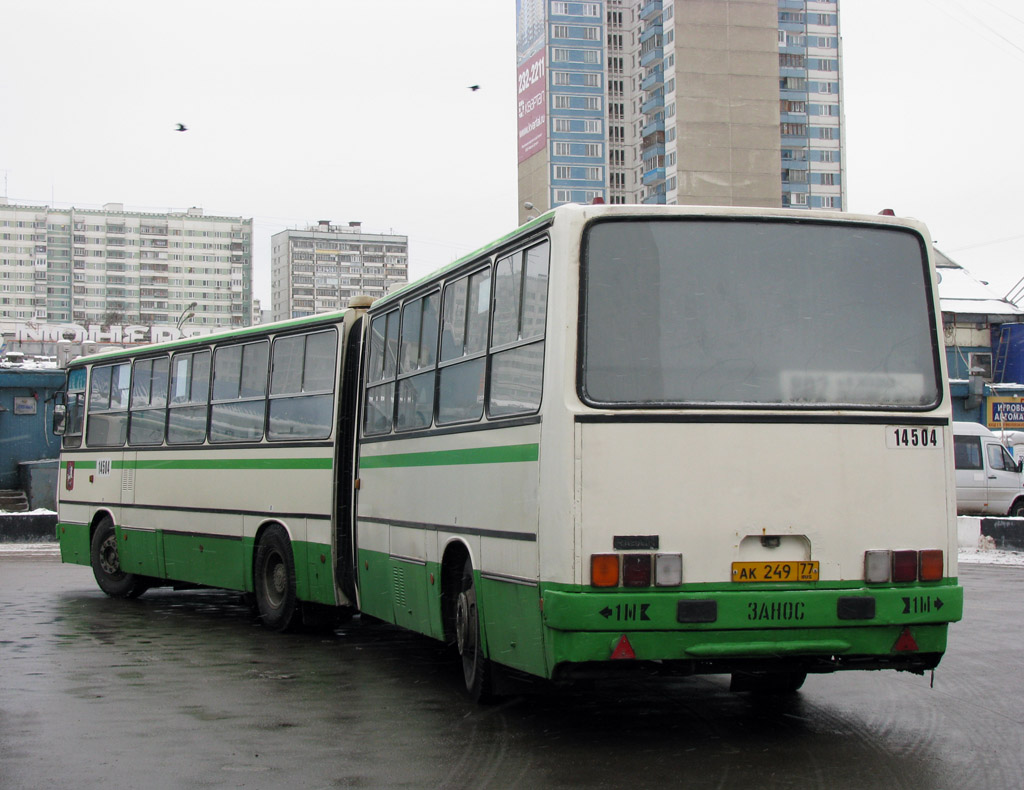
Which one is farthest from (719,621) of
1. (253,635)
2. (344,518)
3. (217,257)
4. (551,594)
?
(217,257)

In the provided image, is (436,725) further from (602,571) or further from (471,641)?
(602,571)

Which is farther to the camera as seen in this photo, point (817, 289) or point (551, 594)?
point (817, 289)

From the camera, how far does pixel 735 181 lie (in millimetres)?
114375

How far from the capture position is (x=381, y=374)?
36.9ft

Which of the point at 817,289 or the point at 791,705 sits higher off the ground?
the point at 817,289

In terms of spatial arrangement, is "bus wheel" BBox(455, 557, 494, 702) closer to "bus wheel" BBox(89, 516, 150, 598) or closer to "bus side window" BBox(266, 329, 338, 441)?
"bus side window" BBox(266, 329, 338, 441)

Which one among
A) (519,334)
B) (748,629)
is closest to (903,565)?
(748,629)

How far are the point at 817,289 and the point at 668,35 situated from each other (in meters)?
115

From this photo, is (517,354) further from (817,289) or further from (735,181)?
(735,181)

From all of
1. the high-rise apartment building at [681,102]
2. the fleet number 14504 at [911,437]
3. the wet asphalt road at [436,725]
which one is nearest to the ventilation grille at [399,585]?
the wet asphalt road at [436,725]

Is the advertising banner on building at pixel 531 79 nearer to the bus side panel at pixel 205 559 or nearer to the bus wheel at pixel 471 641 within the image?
the bus side panel at pixel 205 559

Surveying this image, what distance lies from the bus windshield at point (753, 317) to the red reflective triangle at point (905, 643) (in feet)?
4.10

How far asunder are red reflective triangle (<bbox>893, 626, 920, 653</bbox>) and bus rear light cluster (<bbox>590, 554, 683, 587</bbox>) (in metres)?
1.31

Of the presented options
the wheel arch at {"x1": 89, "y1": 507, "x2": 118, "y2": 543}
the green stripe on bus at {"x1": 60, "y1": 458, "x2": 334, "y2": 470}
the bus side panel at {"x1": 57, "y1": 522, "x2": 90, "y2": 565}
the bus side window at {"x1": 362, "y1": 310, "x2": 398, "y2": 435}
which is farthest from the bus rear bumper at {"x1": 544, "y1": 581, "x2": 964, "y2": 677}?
the bus side panel at {"x1": 57, "y1": 522, "x2": 90, "y2": 565}
